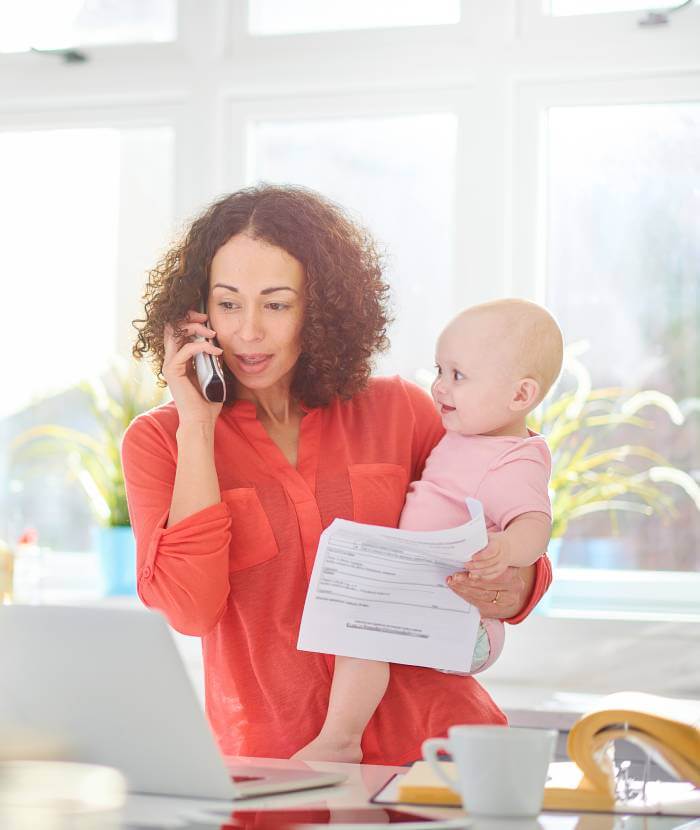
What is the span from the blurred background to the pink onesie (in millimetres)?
1131

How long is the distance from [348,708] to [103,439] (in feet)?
6.20

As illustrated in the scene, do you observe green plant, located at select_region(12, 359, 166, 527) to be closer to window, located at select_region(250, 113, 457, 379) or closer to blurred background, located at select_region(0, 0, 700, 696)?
blurred background, located at select_region(0, 0, 700, 696)

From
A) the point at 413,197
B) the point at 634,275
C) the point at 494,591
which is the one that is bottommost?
the point at 494,591

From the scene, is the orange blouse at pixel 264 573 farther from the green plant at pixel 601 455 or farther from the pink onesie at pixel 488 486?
the green plant at pixel 601 455

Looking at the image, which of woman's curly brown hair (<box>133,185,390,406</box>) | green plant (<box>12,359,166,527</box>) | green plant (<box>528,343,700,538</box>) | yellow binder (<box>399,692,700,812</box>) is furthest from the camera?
green plant (<box>12,359,166,527</box>)

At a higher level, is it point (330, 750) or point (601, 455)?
point (601, 455)

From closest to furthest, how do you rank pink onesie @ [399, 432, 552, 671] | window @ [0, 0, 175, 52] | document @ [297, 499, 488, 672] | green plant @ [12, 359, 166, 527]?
1. document @ [297, 499, 488, 672]
2. pink onesie @ [399, 432, 552, 671]
3. green plant @ [12, 359, 166, 527]
4. window @ [0, 0, 175, 52]

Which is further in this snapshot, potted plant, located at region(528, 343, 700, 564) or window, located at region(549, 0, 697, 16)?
window, located at region(549, 0, 697, 16)

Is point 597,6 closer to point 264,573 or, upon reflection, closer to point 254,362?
point 254,362

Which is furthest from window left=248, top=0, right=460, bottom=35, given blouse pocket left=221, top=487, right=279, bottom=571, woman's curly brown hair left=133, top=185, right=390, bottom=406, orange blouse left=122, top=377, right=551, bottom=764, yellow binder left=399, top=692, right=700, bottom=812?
yellow binder left=399, top=692, right=700, bottom=812

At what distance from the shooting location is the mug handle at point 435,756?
102cm

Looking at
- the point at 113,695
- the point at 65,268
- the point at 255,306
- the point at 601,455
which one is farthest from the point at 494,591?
the point at 65,268

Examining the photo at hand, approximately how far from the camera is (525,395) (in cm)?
170

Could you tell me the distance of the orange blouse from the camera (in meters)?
1.56
